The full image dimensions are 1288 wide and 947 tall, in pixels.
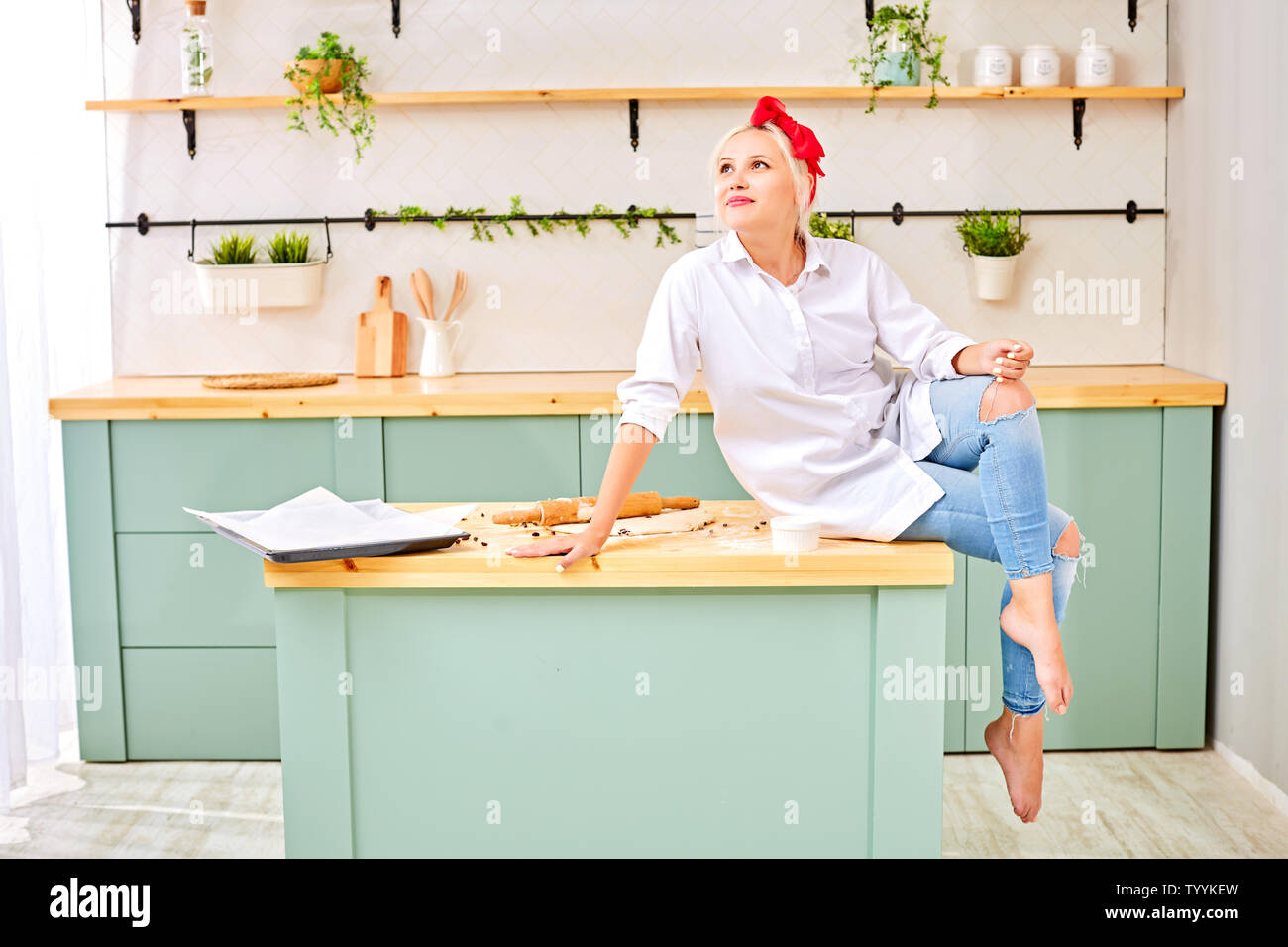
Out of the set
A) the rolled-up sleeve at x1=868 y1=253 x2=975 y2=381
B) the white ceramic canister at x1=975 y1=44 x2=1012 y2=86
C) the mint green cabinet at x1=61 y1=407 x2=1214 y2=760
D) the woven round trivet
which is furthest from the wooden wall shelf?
the rolled-up sleeve at x1=868 y1=253 x2=975 y2=381

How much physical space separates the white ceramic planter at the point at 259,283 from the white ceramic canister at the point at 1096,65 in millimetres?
2246

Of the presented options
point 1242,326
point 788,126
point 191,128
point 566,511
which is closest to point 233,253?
point 191,128

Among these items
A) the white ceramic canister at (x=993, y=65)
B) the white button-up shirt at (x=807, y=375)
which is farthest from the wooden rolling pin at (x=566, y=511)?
the white ceramic canister at (x=993, y=65)

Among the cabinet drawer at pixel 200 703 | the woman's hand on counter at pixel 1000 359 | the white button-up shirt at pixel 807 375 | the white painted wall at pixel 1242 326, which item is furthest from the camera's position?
the cabinet drawer at pixel 200 703

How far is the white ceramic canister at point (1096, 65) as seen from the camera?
3.68 m

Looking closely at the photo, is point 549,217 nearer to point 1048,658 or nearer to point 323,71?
point 323,71

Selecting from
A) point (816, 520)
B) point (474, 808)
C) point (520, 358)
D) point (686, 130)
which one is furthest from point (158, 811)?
point (686, 130)

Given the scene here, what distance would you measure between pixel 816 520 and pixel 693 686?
1.11 feet

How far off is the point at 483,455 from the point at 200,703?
984 mm

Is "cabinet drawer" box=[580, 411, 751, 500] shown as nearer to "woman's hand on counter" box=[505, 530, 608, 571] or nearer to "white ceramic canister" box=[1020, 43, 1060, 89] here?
"woman's hand on counter" box=[505, 530, 608, 571]

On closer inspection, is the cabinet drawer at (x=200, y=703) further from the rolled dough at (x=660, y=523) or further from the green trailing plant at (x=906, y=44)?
the green trailing plant at (x=906, y=44)

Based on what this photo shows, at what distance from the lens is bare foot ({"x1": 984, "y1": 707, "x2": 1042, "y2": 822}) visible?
2.30m

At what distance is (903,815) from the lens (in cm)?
211
